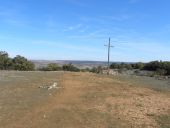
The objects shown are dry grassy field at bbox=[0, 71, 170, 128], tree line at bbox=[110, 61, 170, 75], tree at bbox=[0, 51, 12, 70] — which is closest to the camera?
dry grassy field at bbox=[0, 71, 170, 128]

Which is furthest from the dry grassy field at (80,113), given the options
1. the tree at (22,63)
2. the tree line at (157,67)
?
the tree at (22,63)

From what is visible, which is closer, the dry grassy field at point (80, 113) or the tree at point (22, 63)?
the dry grassy field at point (80, 113)

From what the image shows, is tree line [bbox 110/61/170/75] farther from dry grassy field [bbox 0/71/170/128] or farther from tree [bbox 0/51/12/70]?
dry grassy field [bbox 0/71/170/128]

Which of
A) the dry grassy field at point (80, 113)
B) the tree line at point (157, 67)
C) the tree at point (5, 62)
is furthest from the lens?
the tree at point (5, 62)

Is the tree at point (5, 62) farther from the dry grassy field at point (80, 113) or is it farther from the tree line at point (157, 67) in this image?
the dry grassy field at point (80, 113)

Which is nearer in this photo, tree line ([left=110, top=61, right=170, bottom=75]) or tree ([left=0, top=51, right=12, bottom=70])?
tree line ([left=110, top=61, right=170, bottom=75])

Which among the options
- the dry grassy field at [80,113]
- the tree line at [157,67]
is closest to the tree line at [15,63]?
the tree line at [157,67]

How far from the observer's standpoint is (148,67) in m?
76.7

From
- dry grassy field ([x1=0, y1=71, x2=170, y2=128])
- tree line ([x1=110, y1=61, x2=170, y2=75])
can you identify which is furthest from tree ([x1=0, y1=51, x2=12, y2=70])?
dry grassy field ([x1=0, y1=71, x2=170, y2=128])

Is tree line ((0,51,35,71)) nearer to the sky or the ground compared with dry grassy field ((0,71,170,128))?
nearer to the sky

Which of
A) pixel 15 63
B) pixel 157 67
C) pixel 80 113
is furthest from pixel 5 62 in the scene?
pixel 80 113

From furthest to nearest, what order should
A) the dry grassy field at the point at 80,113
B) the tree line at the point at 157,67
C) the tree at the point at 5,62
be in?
the tree at the point at 5,62 → the tree line at the point at 157,67 → the dry grassy field at the point at 80,113

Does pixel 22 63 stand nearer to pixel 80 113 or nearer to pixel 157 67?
pixel 157 67

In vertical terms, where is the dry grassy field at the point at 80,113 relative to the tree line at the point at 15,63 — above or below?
below
